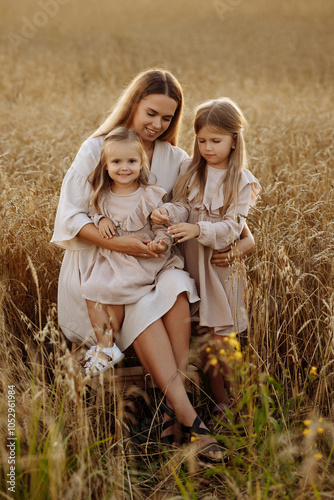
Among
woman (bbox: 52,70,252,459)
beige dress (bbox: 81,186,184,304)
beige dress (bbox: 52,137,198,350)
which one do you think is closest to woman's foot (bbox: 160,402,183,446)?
woman (bbox: 52,70,252,459)

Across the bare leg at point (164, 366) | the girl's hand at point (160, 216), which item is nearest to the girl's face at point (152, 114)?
the girl's hand at point (160, 216)

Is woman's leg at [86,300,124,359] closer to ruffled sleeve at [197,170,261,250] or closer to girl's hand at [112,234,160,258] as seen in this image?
girl's hand at [112,234,160,258]

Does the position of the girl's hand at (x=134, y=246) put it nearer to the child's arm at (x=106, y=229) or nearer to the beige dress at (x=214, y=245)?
the child's arm at (x=106, y=229)

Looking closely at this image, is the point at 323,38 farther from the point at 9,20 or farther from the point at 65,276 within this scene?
the point at 65,276

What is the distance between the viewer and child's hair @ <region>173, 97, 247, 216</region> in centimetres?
267

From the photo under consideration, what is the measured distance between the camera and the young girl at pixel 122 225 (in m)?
2.52

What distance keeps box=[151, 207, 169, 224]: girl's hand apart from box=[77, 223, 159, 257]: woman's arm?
12 centimetres

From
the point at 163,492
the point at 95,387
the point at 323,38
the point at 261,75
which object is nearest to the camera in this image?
the point at 163,492

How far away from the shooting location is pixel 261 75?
43.7 feet

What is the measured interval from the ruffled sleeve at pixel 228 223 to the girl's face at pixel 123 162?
0.42 meters

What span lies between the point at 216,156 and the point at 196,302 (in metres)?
0.76

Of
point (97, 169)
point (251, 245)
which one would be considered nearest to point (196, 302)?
point (251, 245)

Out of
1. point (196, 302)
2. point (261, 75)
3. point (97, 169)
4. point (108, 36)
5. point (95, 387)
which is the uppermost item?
point (108, 36)

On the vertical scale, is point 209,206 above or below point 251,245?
above
